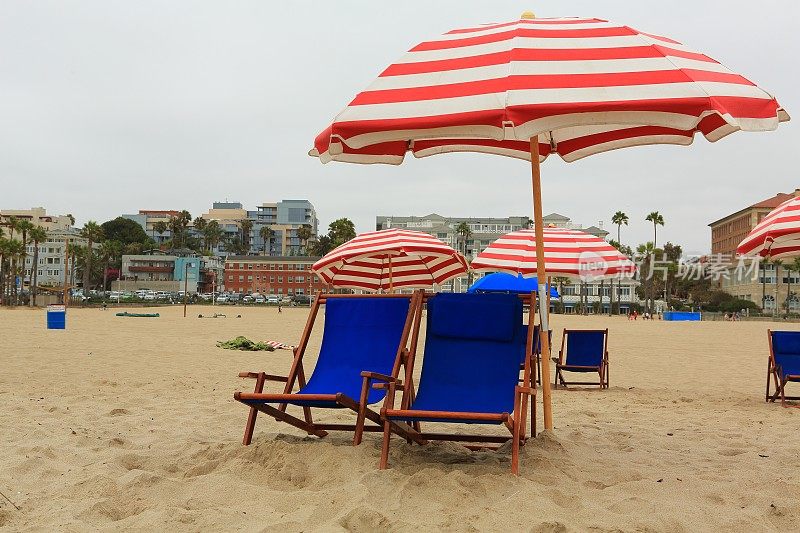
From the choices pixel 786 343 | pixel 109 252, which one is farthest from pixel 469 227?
pixel 786 343

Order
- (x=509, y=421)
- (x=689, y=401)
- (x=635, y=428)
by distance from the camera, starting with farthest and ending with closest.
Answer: (x=689, y=401) → (x=635, y=428) → (x=509, y=421)

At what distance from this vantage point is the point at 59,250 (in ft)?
365

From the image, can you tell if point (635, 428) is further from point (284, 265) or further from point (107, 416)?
point (284, 265)

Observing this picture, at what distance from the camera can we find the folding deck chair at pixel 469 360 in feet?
12.1

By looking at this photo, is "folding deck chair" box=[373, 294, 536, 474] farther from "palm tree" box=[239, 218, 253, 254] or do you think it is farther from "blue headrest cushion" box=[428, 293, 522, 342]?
"palm tree" box=[239, 218, 253, 254]

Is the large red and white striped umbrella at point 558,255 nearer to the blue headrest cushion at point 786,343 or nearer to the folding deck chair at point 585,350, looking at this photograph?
the folding deck chair at point 585,350

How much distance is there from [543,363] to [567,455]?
599 millimetres

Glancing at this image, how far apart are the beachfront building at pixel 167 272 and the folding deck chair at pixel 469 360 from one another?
101 m

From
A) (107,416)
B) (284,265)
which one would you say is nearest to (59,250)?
(284,265)

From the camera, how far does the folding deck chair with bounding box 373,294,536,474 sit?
12.1 ft

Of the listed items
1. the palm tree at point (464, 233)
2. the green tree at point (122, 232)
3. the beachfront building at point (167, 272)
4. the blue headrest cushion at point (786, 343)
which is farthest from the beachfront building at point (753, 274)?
the green tree at point (122, 232)

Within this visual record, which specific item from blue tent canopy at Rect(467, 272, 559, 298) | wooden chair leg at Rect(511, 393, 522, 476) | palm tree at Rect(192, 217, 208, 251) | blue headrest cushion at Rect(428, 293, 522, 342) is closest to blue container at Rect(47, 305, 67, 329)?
blue tent canopy at Rect(467, 272, 559, 298)

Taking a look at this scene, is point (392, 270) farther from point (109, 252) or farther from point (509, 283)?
point (109, 252)

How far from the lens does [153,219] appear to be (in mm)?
162375
